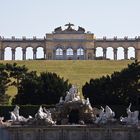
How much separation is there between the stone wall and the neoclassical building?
3184 inches

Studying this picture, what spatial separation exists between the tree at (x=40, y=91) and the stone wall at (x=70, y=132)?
1856 centimetres

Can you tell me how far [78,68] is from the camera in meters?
106

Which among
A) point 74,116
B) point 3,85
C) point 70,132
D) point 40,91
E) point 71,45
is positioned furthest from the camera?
point 71,45

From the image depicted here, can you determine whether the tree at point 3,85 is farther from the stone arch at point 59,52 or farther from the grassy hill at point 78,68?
the stone arch at point 59,52

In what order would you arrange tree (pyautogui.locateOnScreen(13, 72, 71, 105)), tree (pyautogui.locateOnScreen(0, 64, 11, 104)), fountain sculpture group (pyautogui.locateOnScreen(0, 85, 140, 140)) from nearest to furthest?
fountain sculpture group (pyautogui.locateOnScreen(0, 85, 140, 140)) → tree (pyautogui.locateOnScreen(13, 72, 71, 105)) → tree (pyautogui.locateOnScreen(0, 64, 11, 104))

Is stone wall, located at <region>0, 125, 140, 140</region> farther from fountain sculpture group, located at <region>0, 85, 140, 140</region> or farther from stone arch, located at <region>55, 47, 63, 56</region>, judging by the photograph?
stone arch, located at <region>55, 47, 63, 56</region>

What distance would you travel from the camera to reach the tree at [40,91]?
72.7 meters

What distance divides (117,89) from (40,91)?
7.47 m

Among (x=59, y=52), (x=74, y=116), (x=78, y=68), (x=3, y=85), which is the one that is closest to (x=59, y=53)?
(x=59, y=52)

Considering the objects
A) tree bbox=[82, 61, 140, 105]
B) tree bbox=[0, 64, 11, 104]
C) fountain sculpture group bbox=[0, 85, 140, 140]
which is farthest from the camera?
tree bbox=[0, 64, 11, 104]

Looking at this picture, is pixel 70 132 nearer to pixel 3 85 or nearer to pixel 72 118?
pixel 72 118

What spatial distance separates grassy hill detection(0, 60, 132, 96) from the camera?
99912 millimetres

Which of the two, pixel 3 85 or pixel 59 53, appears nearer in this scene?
pixel 3 85

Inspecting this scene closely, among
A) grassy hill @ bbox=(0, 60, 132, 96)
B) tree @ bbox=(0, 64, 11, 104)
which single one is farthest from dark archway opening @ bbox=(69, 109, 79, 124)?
grassy hill @ bbox=(0, 60, 132, 96)
